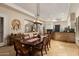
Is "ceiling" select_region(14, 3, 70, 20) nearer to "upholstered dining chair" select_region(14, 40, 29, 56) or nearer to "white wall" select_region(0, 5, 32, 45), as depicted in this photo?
"white wall" select_region(0, 5, 32, 45)

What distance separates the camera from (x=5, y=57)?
2.77m

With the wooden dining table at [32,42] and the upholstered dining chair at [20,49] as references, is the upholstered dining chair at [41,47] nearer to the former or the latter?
the wooden dining table at [32,42]

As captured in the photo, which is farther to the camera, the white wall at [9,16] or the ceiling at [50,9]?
the white wall at [9,16]

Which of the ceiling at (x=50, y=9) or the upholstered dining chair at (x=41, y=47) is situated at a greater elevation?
the ceiling at (x=50, y=9)

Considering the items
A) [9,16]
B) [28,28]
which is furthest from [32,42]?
[9,16]

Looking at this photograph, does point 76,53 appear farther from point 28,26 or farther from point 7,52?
point 7,52

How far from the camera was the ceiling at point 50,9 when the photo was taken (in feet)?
9.64

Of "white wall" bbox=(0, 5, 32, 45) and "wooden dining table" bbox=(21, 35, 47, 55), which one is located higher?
"white wall" bbox=(0, 5, 32, 45)

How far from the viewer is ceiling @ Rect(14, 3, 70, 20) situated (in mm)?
2938

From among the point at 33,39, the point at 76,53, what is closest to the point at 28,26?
the point at 33,39

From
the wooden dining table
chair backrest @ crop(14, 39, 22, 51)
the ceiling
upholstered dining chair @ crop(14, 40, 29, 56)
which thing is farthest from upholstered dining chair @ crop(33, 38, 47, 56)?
the ceiling

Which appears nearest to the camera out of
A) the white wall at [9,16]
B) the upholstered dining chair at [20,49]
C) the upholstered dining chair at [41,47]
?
the upholstered dining chair at [20,49]

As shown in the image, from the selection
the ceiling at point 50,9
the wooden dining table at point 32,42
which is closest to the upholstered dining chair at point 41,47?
the wooden dining table at point 32,42

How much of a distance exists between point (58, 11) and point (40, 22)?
0.64 meters
